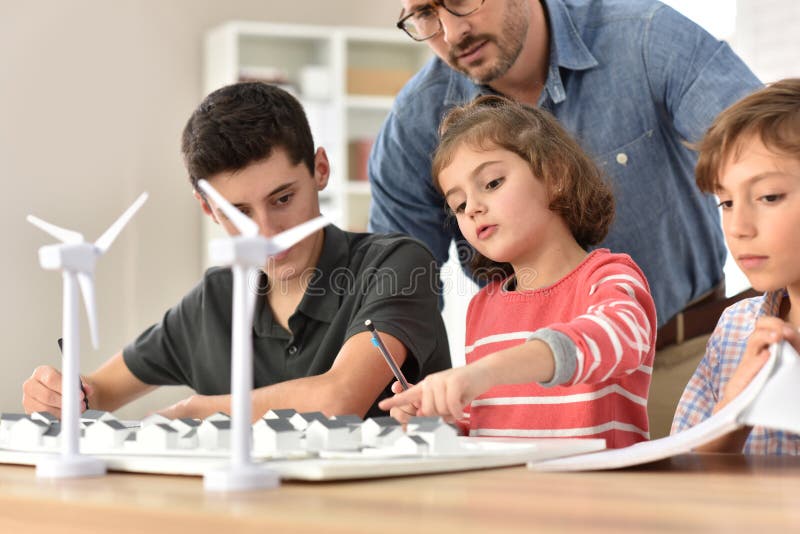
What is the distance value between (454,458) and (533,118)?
85 cm

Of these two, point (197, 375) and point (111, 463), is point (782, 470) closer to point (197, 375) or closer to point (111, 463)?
point (111, 463)

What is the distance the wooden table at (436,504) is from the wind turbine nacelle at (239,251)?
0.16m

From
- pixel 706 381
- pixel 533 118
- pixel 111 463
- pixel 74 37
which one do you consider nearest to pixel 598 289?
pixel 706 381

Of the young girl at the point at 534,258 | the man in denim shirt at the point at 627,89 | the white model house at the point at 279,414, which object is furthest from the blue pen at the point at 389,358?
the man in denim shirt at the point at 627,89

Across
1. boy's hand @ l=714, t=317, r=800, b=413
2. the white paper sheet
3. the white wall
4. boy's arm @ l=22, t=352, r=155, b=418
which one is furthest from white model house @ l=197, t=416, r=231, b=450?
the white wall

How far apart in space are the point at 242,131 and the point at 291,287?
281mm

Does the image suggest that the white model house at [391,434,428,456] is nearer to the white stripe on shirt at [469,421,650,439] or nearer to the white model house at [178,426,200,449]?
the white model house at [178,426,200,449]

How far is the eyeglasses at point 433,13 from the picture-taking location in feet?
6.67

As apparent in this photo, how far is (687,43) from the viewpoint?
1.99 m

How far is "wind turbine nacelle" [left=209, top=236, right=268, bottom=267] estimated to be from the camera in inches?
29.9

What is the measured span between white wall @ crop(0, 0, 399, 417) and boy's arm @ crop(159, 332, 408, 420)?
11.4ft

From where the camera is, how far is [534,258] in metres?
1.56

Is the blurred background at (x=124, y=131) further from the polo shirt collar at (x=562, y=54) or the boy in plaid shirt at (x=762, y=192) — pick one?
the boy in plaid shirt at (x=762, y=192)

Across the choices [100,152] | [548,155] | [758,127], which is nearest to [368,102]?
[100,152]
